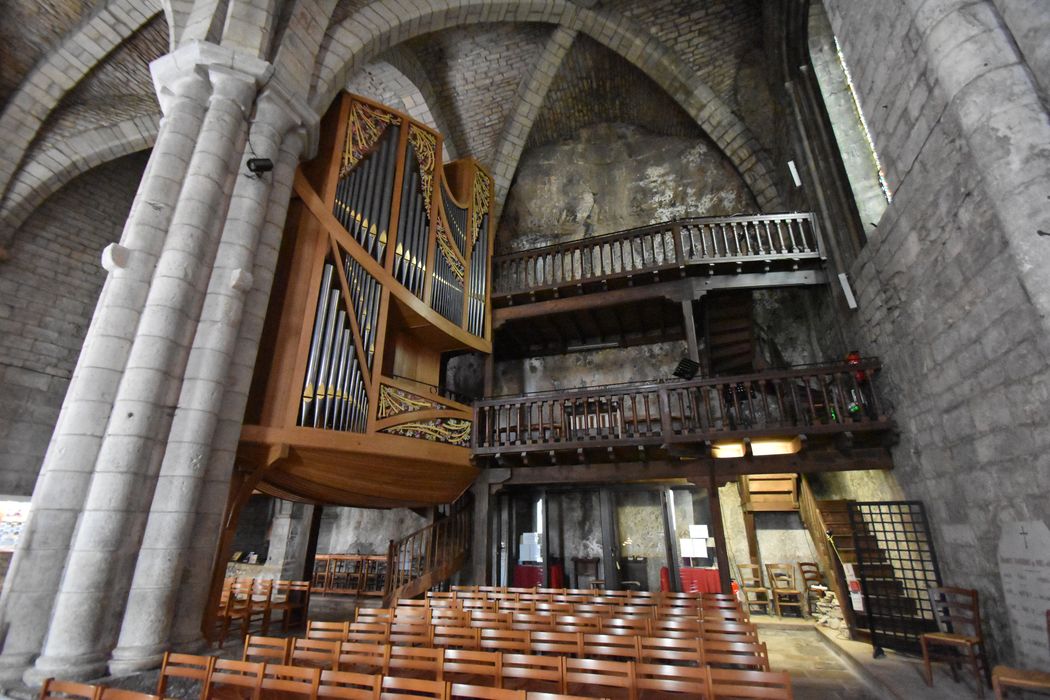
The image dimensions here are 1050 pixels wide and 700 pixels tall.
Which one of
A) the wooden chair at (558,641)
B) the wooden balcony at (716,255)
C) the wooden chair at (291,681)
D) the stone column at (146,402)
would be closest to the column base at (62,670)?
the stone column at (146,402)

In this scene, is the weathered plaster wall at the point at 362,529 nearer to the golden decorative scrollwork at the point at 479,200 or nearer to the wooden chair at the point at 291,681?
the golden decorative scrollwork at the point at 479,200

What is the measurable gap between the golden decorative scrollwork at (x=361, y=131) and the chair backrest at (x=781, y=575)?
32.1ft

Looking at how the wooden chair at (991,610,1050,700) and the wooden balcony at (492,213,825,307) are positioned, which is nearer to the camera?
the wooden chair at (991,610,1050,700)

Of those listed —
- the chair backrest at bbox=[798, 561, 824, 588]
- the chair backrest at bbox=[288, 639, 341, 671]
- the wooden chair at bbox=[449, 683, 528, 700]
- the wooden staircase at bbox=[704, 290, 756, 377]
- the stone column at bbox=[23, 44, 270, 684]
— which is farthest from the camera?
the wooden staircase at bbox=[704, 290, 756, 377]

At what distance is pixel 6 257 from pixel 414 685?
10489 mm

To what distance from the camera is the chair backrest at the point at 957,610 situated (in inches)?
170

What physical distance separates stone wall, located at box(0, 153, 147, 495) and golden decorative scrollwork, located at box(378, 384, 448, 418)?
6696 mm

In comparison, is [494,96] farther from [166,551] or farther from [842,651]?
[842,651]

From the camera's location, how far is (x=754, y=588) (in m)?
8.60

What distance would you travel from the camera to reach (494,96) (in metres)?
11.1

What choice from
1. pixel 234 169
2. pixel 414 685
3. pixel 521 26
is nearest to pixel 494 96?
pixel 521 26

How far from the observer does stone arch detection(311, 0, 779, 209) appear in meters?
7.35

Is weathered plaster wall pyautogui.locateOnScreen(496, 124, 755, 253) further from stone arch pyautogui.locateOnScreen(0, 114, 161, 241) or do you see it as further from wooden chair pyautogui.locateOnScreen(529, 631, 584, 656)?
wooden chair pyautogui.locateOnScreen(529, 631, 584, 656)

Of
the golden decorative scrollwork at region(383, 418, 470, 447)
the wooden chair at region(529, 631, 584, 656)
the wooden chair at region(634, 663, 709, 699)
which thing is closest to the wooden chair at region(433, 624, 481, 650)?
the wooden chair at region(529, 631, 584, 656)
